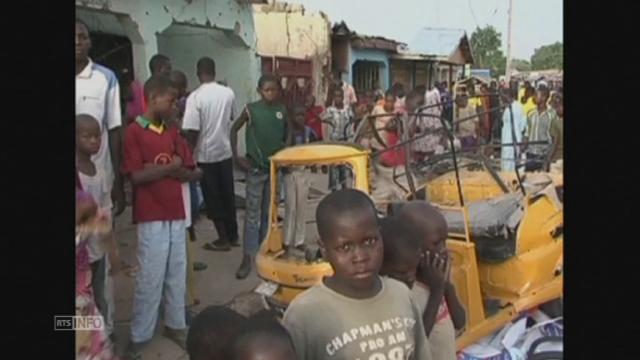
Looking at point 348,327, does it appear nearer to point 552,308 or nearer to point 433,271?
point 433,271

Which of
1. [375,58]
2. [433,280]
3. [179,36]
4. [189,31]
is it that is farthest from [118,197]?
[375,58]

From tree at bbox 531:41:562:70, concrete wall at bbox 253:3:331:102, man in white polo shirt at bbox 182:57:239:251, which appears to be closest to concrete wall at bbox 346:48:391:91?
concrete wall at bbox 253:3:331:102

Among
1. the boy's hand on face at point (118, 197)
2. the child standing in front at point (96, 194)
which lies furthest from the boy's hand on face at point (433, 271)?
the boy's hand on face at point (118, 197)

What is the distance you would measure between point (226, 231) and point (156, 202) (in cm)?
167

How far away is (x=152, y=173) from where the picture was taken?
2908 millimetres

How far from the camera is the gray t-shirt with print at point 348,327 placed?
1544 millimetres

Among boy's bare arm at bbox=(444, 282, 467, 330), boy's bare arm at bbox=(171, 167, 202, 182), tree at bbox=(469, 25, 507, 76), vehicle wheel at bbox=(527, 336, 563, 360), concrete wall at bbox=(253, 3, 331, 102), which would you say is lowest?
vehicle wheel at bbox=(527, 336, 563, 360)

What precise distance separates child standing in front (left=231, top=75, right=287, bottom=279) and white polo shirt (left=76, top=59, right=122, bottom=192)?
49.7 inches

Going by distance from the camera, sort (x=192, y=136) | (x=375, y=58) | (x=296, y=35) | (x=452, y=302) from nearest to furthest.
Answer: (x=452, y=302) < (x=192, y=136) < (x=296, y=35) < (x=375, y=58)

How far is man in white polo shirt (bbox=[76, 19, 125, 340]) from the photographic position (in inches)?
108

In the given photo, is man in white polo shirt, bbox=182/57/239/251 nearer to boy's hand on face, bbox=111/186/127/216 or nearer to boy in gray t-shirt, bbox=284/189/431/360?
boy's hand on face, bbox=111/186/127/216

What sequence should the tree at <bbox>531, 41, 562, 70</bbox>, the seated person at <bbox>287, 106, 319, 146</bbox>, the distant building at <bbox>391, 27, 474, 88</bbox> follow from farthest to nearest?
the distant building at <bbox>391, 27, 474, 88</bbox>, the seated person at <bbox>287, 106, 319, 146</bbox>, the tree at <bbox>531, 41, 562, 70</bbox>
